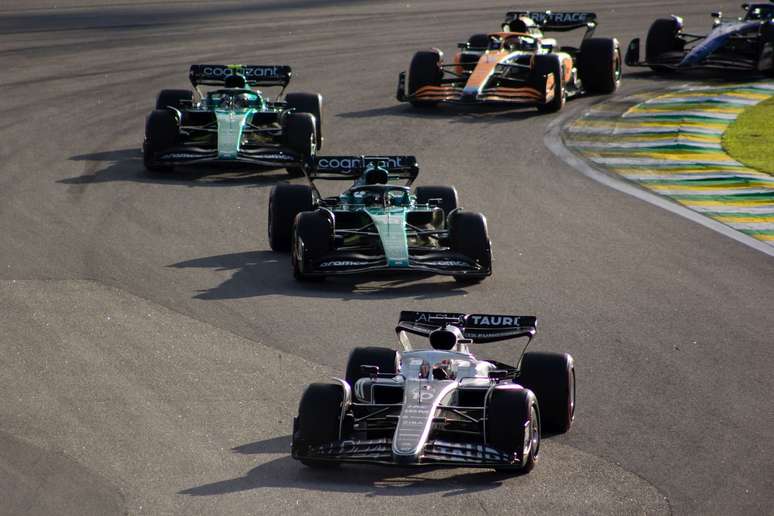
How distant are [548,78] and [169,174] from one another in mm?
7987

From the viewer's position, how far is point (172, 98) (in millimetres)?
23969

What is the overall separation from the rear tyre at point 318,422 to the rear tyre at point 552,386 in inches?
67.1

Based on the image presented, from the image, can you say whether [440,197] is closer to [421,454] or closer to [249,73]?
[249,73]

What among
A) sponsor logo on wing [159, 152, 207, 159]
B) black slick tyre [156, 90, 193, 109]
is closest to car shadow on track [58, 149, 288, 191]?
sponsor logo on wing [159, 152, 207, 159]

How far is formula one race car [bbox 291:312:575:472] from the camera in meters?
10.4

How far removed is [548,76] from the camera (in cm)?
2681

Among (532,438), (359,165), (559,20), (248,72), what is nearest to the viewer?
(532,438)

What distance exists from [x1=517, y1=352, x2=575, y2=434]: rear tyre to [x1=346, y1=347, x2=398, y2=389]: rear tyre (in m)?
1.04

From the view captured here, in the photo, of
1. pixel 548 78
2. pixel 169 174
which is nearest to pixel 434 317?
pixel 169 174

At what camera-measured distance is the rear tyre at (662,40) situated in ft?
104

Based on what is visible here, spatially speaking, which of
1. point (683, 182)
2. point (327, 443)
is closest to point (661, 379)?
point (327, 443)

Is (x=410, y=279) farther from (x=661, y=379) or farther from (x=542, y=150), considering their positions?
(x=542, y=150)

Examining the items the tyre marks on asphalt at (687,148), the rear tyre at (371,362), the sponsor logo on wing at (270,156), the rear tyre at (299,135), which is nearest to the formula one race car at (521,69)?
the tyre marks on asphalt at (687,148)

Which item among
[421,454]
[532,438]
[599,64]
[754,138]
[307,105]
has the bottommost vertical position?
[754,138]
